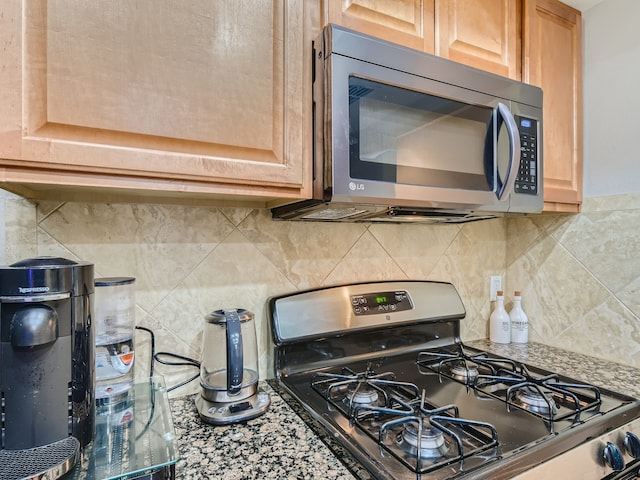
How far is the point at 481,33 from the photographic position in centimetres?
105

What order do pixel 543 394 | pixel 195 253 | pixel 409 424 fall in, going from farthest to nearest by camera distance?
pixel 195 253 → pixel 543 394 → pixel 409 424

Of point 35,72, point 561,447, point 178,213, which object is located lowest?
point 561,447

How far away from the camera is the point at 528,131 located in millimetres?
1082

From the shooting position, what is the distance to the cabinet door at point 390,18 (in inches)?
33.4

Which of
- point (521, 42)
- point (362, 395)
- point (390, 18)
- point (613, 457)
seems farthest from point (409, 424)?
point (521, 42)

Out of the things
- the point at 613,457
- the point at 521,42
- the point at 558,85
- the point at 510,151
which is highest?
the point at 521,42

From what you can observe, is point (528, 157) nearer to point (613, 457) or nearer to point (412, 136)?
point (412, 136)

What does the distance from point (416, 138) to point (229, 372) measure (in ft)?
2.33

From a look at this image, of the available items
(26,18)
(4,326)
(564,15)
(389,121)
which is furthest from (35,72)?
(564,15)

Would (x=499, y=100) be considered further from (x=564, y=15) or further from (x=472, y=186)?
(x=564, y=15)

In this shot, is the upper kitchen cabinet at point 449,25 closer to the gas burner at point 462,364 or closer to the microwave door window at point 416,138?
the microwave door window at point 416,138

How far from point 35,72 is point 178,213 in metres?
0.45

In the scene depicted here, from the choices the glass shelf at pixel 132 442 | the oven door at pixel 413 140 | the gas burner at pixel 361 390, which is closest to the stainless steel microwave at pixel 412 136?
the oven door at pixel 413 140

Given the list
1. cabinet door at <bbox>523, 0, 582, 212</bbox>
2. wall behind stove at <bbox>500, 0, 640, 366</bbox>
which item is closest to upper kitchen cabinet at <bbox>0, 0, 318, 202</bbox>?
cabinet door at <bbox>523, 0, 582, 212</bbox>
